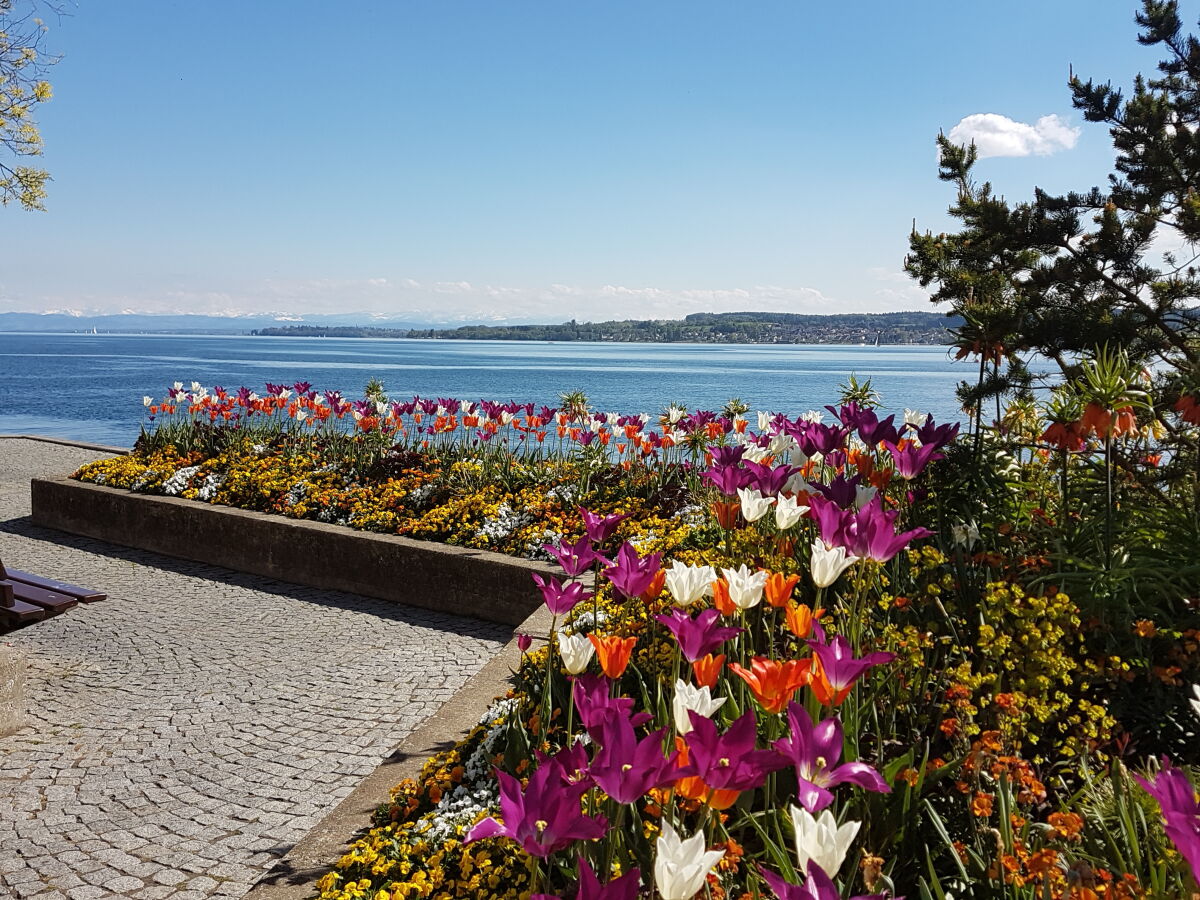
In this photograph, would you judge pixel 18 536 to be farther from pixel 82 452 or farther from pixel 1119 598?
pixel 1119 598

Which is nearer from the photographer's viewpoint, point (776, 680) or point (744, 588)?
point (776, 680)

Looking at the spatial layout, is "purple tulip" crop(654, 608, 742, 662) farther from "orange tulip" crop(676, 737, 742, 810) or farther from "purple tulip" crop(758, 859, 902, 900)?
"purple tulip" crop(758, 859, 902, 900)

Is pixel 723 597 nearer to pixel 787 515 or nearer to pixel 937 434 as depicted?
pixel 787 515

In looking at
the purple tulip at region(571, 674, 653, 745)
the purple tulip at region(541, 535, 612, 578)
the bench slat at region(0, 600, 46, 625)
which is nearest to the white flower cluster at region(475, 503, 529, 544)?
the bench slat at region(0, 600, 46, 625)

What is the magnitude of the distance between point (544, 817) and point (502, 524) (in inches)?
224

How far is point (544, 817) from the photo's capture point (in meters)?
1.35

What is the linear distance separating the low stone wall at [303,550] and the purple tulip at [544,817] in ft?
15.5

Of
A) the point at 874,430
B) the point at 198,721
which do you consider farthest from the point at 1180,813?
the point at 198,721

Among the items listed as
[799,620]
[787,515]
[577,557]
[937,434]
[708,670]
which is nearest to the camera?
[708,670]

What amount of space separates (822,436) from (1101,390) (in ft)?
3.82

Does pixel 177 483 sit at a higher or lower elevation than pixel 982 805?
lower

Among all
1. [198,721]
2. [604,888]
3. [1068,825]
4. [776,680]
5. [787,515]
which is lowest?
[198,721]

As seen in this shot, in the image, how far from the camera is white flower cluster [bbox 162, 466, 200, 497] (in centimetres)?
871

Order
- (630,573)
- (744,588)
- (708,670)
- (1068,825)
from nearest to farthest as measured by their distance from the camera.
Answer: (708,670) < (1068,825) < (744,588) < (630,573)
